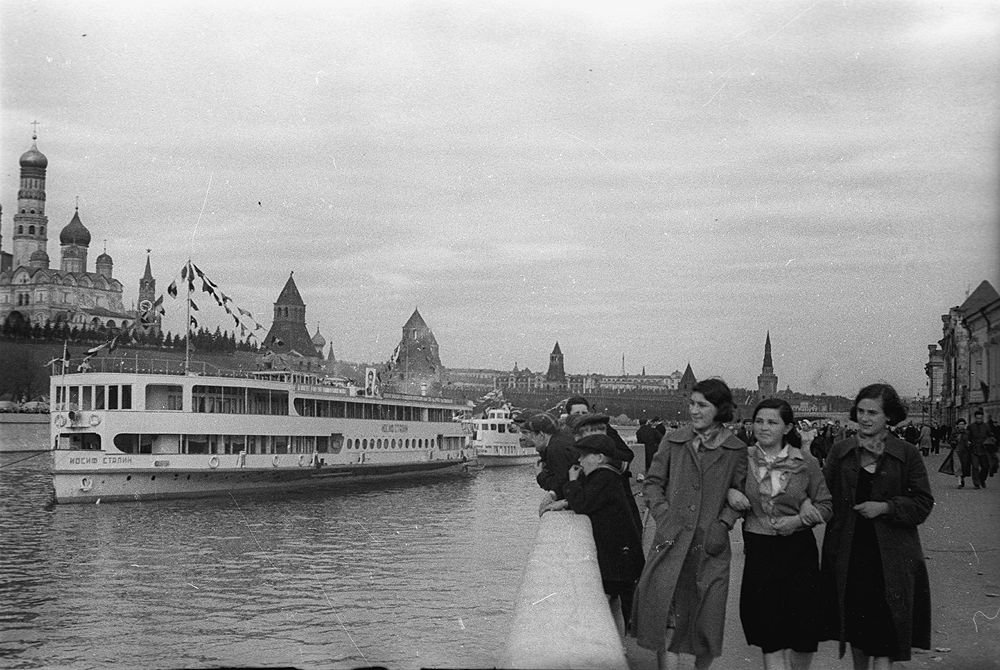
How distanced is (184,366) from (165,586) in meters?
17.0

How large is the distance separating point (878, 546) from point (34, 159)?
423 feet

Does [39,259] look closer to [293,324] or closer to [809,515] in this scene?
[293,324]

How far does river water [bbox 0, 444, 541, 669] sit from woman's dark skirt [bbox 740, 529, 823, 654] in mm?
4322

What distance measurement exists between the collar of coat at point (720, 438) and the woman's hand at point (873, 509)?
1.85 ft

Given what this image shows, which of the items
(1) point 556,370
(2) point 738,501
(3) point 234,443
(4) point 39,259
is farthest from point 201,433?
(1) point 556,370

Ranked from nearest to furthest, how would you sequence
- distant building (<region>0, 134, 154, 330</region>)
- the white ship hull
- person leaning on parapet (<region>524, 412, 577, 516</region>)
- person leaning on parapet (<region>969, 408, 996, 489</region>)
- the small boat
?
person leaning on parapet (<region>524, 412, 577, 516</region>) → person leaning on parapet (<region>969, 408, 996, 489</region>) → the white ship hull → the small boat → distant building (<region>0, 134, 154, 330</region>)

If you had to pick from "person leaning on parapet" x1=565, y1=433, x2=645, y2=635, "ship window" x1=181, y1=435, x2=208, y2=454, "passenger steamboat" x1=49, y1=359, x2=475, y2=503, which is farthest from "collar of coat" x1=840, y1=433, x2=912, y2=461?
"ship window" x1=181, y1=435, x2=208, y2=454

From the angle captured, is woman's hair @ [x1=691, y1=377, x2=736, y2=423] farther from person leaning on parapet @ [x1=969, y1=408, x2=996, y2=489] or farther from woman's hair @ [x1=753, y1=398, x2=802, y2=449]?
person leaning on parapet @ [x1=969, y1=408, x2=996, y2=489]

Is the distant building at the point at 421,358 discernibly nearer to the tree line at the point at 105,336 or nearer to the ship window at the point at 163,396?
the tree line at the point at 105,336

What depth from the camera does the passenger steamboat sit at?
28844mm

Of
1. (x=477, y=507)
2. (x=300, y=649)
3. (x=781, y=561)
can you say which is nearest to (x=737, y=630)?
(x=781, y=561)

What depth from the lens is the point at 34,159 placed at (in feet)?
399

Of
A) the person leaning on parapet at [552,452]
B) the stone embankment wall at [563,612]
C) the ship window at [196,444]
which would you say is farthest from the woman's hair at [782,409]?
the ship window at [196,444]

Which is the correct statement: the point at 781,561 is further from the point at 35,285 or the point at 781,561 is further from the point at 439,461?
the point at 35,285
